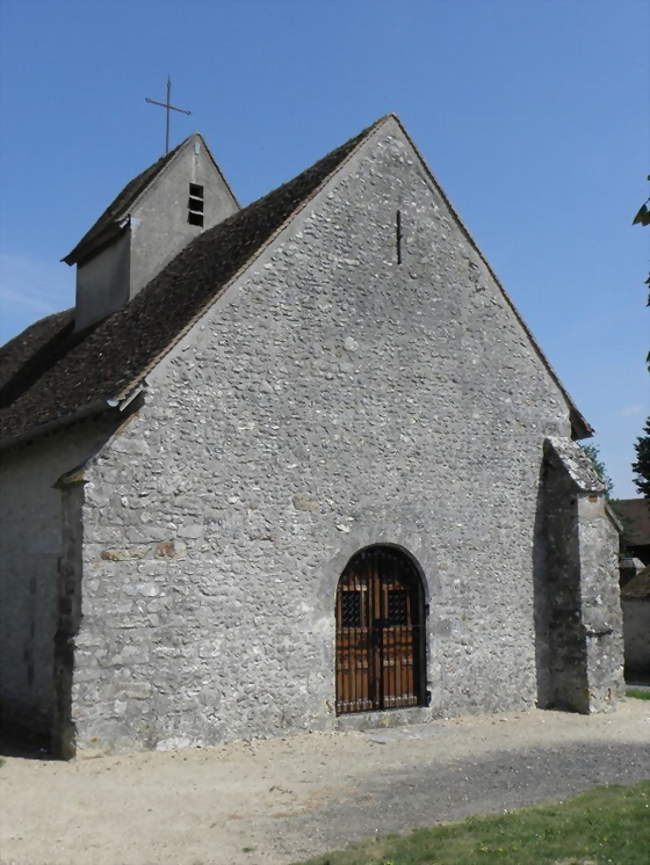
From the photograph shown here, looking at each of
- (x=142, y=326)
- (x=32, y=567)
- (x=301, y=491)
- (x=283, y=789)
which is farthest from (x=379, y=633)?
(x=142, y=326)

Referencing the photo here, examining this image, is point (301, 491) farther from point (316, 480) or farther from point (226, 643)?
point (226, 643)

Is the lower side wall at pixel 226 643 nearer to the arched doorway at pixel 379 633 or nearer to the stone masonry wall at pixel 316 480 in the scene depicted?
the stone masonry wall at pixel 316 480

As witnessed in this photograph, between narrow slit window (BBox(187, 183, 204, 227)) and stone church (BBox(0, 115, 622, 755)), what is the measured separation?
588mm

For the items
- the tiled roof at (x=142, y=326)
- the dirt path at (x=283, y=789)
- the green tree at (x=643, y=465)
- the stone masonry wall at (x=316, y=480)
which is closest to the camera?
the dirt path at (x=283, y=789)

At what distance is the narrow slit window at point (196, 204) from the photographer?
16.5 m

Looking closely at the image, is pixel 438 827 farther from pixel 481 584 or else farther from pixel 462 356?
pixel 462 356

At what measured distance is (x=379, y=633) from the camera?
12.6 m

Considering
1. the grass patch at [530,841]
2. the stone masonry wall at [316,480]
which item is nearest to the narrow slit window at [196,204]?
the stone masonry wall at [316,480]

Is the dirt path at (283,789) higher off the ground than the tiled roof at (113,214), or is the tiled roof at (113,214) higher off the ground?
the tiled roof at (113,214)

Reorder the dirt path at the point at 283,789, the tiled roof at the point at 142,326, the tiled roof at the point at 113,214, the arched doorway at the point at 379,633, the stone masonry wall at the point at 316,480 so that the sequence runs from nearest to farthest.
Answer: the dirt path at the point at 283,789 → the stone masonry wall at the point at 316,480 → the tiled roof at the point at 142,326 → the arched doorway at the point at 379,633 → the tiled roof at the point at 113,214

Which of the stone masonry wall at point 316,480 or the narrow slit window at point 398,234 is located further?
the narrow slit window at point 398,234

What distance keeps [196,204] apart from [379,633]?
887 cm

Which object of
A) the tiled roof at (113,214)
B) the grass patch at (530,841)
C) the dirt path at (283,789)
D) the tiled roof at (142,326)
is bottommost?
the dirt path at (283,789)

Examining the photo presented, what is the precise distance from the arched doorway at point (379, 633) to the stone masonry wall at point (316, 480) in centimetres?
27
